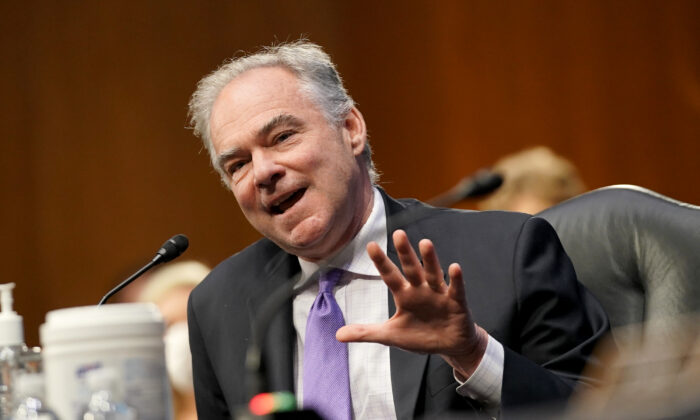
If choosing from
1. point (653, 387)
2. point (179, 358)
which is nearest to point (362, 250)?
point (653, 387)

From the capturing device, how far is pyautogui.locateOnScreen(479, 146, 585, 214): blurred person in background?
11.2 feet

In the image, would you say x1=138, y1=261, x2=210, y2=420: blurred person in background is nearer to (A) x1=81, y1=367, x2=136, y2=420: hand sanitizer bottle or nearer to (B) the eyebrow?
(B) the eyebrow

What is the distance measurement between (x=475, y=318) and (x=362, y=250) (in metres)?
0.29

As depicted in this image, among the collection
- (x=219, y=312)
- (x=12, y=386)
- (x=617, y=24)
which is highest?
(x=617, y=24)

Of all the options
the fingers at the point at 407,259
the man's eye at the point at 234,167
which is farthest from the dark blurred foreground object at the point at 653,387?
the man's eye at the point at 234,167

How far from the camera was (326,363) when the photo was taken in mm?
1610

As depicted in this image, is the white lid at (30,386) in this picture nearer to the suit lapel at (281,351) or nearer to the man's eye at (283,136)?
the suit lapel at (281,351)

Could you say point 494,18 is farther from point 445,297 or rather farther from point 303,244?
point 445,297

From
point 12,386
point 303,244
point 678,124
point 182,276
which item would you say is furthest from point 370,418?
point 678,124

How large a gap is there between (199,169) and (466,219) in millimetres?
2805

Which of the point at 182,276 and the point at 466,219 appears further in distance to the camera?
the point at 182,276

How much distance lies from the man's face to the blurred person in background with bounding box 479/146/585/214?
1.63 m

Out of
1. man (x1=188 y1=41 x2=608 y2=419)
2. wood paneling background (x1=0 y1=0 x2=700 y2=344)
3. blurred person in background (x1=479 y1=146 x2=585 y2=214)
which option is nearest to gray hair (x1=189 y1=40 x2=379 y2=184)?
man (x1=188 y1=41 x2=608 y2=419)

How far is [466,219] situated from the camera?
5.84 feet
